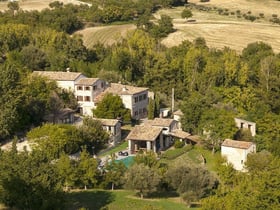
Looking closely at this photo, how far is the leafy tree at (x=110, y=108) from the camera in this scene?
55.8 meters

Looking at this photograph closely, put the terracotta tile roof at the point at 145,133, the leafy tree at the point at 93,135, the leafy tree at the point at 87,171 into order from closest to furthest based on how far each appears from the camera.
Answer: the leafy tree at the point at 87,171, the leafy tree at the point at 93,135, the terracotta tile roof at the point at 145,133

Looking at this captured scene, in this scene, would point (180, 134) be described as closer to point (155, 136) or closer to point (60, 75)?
point (155, 136)

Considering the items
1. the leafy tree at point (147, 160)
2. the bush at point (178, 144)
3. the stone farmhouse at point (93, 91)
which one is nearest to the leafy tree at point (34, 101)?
the stone farmhouse at point (93, 91)

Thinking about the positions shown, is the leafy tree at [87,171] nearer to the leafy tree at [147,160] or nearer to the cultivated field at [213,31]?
the leafy tree at [147,160]

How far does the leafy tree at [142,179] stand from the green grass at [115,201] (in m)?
0.77

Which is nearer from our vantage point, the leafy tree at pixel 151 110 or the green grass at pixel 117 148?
the green grass at pixel 117 148

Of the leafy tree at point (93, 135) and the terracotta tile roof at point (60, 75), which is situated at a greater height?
the terracotta tile roof at point (60, 75)

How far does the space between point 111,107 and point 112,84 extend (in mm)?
7036

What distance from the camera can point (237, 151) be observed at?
4747cm

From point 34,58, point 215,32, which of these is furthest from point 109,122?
point 215,32

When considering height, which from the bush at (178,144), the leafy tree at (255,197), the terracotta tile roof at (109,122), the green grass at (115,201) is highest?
the leafy tree at (255,197)

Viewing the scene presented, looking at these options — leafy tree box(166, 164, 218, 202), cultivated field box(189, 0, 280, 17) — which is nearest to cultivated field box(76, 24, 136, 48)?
cultivated field box(189, 0, 280, 17)

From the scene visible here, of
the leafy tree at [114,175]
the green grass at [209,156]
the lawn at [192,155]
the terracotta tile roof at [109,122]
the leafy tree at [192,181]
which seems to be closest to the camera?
the leafy tree at [192,181]

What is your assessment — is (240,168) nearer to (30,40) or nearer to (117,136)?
(117,136)
